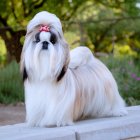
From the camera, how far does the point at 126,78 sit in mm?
9875

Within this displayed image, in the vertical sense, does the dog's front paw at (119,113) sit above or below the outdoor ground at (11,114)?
above

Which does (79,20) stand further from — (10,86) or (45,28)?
(45,28)

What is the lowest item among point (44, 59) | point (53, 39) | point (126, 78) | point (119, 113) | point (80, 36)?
point (126, 78)

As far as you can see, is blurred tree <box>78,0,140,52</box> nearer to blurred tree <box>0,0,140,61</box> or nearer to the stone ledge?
blurred tree <box>0,0,140,61</box>

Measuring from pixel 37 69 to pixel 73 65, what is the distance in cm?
67

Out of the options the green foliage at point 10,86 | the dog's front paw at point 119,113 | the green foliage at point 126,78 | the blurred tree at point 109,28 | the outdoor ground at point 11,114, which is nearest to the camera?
the dog's front paw at point 119,113

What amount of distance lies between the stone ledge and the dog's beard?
1.55 feet

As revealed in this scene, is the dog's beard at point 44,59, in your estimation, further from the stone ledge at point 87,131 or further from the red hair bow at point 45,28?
the stone ledge at point 87,131

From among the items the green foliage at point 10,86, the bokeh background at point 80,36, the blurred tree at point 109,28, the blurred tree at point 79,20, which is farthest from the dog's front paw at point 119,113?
the blurred tree at point 109,28

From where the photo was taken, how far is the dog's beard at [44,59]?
14.0 feet

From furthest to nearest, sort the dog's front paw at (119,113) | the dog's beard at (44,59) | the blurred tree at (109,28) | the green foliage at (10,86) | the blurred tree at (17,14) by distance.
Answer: the blurred tree at (109,28) → the blurred tree at (17,14) → the green foliage at (10,86) → the dog's front paw at (119,113) → the dog's beard at (44,59)

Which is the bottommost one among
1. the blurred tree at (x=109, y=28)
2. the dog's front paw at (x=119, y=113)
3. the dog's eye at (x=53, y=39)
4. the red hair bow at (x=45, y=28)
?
the blurred tree at (x=109, y=28)

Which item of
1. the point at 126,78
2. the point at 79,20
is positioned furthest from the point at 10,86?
the point at 79,20

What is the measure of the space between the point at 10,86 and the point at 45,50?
4.97m
